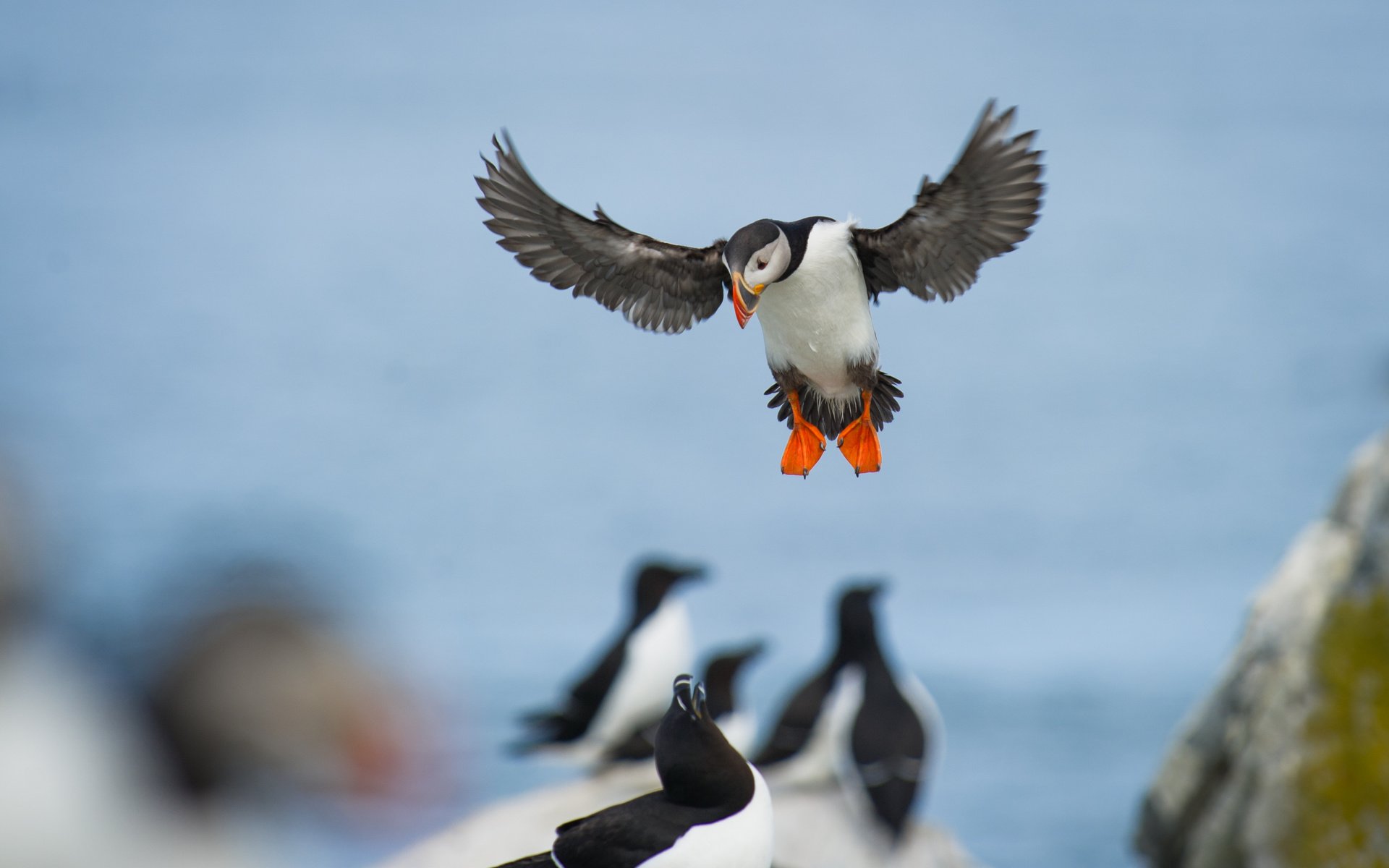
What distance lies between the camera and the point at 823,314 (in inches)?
83.9

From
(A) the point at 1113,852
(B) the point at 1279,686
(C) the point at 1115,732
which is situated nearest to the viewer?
(B) the point at 1279,686

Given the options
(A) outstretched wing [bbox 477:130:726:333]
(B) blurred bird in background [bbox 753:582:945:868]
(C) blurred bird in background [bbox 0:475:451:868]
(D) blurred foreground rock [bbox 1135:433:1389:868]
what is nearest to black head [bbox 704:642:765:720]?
(B) blurred bird in background [bbox 753:582:945:868]

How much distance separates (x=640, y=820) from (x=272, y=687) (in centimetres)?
273

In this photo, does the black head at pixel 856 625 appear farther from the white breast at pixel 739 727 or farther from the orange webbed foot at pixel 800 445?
the orange webbed foot at pixel 800 445

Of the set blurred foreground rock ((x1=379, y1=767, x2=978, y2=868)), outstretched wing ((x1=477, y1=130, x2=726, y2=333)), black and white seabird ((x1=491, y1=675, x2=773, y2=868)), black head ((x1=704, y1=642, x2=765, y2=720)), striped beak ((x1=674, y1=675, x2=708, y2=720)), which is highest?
black head ((x1=704, y1=642, x2=765, y2=720))

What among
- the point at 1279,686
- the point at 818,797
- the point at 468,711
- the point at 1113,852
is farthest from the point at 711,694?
the point at 468,711

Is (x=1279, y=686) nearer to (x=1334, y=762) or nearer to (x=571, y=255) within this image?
(x=1334, y=762)

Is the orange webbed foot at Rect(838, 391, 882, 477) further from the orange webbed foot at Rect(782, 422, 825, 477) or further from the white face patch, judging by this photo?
the white face patch

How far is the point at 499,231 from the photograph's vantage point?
1.98m

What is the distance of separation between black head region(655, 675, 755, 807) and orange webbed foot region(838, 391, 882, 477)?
209 centimetres

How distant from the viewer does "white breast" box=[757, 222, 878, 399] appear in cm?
212

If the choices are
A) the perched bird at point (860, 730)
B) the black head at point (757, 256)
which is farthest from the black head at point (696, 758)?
the perched bird at point (860, 730)

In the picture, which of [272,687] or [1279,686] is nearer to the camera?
[272,687]

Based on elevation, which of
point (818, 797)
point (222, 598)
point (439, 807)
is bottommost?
point (439, 807)
